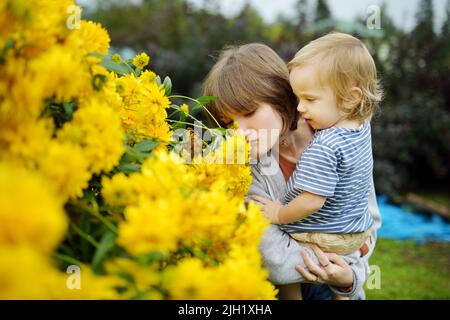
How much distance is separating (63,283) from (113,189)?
0.32m

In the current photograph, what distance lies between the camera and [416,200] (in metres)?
5.90

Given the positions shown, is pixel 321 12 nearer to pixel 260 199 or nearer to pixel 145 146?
pixel 260 199

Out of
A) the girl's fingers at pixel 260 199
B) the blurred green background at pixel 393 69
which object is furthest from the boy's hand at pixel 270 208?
the blurred green background at pixel 393 69

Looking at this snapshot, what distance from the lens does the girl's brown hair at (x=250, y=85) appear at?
211 cm

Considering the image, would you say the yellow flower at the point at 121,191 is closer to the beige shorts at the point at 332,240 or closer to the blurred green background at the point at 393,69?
the beige shorts at the point at 332,240

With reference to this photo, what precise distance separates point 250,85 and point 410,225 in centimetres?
381

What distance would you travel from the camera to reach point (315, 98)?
1983 millimetres

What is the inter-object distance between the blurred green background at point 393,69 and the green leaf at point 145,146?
336 cm

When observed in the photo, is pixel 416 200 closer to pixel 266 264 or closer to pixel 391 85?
pixel 391 85

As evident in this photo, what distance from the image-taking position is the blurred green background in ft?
19.7

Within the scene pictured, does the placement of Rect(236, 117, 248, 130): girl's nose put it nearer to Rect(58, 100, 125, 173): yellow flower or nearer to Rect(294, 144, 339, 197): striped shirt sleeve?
Rect(294, 144, 339, 197): striped shirt sleeve

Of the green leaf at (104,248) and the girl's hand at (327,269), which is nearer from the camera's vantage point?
the green leaf at (104,248)

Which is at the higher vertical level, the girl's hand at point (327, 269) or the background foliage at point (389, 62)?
the background foliage at point (389, 62)
